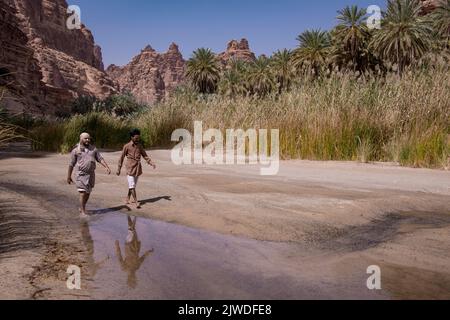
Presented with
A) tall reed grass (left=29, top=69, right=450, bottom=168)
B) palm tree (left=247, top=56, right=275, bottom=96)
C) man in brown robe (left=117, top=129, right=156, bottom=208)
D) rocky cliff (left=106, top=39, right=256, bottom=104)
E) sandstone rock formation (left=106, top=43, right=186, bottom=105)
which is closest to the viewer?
man in brown robe (left=117, top=129, right=156, bottom=208)

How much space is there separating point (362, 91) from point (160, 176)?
17.2 feet

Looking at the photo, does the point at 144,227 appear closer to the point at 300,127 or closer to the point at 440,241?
the point at 440,241

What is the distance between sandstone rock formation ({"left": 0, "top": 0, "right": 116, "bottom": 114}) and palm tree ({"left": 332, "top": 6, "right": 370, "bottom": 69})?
1816 inches

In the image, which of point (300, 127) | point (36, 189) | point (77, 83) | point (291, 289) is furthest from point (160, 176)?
point (77, 83)

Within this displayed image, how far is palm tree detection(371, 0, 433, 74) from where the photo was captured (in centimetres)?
3778

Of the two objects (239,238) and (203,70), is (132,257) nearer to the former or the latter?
(239,238)

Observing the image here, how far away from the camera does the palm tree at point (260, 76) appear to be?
5450 centimetres

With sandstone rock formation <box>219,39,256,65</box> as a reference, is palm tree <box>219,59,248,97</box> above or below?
below

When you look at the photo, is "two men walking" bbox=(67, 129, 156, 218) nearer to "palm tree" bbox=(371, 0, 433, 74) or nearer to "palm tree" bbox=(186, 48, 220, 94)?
"palm tree" bbox=(371, 0, 433, 74)

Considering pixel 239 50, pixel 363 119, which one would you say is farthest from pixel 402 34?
pixel 239 50

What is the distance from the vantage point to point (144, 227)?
458cm

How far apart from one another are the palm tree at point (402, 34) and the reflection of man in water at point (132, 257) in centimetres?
3778

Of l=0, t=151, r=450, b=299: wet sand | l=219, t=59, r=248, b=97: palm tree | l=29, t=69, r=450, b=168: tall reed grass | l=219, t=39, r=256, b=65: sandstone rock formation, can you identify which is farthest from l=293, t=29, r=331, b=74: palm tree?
l=219, t=39, r=256, b=65: sandstone rock formation
